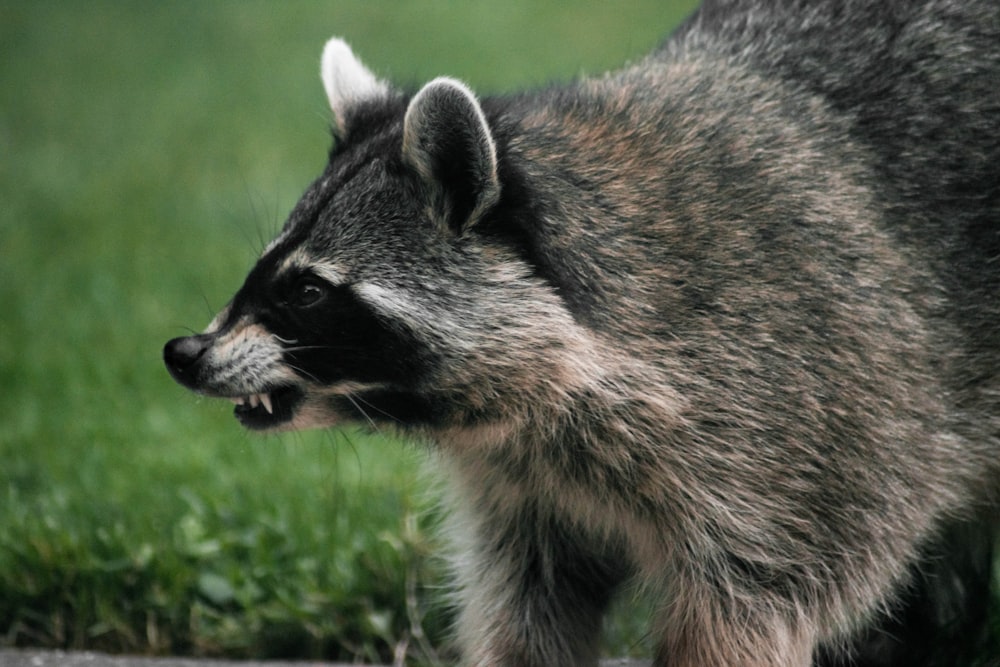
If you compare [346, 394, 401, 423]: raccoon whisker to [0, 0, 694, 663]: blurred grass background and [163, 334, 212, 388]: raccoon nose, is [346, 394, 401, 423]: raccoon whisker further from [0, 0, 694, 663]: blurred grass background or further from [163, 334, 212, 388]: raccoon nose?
[0, 0, 694, 663]: blurred grass background

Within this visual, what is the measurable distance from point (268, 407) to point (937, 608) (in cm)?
249

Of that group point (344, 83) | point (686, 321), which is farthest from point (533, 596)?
point (344, 83)

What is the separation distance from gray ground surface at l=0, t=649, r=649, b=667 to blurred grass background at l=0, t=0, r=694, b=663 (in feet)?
0.55

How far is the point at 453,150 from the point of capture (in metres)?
3.92

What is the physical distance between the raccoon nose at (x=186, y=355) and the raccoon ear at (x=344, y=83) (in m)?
0.93

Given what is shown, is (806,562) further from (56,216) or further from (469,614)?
(56,216)

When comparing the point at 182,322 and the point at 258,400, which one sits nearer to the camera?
the point at 258,400

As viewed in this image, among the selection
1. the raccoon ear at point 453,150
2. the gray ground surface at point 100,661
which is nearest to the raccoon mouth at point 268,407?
the raccoon ear at point 453,150

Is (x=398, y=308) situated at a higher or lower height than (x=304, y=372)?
higher

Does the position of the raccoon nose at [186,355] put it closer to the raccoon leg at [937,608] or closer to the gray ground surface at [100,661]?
the gray ground surface at [100,661]

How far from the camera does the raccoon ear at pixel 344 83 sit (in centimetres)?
454

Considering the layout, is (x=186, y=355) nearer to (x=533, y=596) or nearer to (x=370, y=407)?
(x=370, y=407)

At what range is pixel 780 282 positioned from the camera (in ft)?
13.5

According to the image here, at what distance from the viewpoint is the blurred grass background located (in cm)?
506
